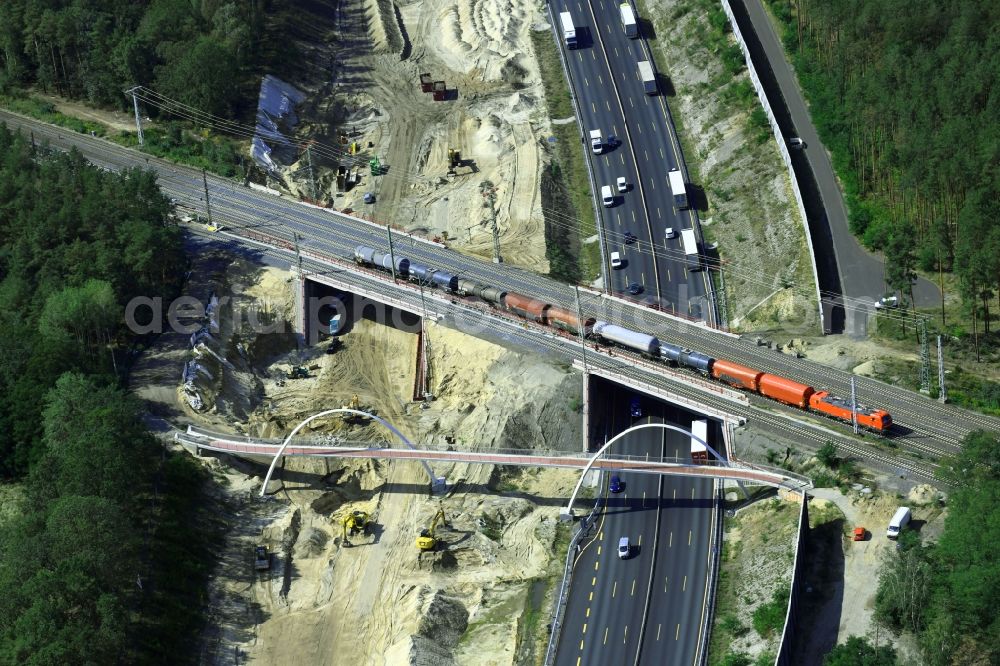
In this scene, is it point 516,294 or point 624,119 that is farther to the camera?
point 624,119

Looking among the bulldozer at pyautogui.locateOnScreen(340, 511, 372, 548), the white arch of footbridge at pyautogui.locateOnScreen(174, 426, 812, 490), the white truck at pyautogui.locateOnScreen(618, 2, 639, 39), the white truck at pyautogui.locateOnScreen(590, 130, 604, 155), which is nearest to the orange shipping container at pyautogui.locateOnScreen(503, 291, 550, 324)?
the white arch of footbridge at pyautogui.locateOnScreen(174, 426, 812, 490)

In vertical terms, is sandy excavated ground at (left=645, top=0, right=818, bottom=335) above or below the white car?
above


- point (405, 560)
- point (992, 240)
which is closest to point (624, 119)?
point (992, 240)

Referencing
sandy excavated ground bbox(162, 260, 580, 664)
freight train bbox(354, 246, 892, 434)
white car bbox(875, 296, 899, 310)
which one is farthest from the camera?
white car bbox(875, 296, 899, 310)

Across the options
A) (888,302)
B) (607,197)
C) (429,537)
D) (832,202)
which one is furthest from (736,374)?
(607,197)

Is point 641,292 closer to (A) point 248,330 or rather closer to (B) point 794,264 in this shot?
(B) point 794,264

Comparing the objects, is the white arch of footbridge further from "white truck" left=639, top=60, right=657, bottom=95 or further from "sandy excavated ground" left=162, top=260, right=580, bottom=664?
"white truck" left=639, top=60, right=657, bottom=95

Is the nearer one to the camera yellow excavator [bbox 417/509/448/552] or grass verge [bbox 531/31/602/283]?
yellow excavator [bbox 417/509/448/552]

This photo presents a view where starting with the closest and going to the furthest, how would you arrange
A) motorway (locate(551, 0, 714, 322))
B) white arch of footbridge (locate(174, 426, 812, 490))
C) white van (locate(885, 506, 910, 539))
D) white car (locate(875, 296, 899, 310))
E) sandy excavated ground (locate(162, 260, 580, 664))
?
white van (locate(885, 506, 910, 539)) < sandy excavated ground (locate(162, 260, 580, 664)) < white arch of footbridge (locate(174, 426, 812, 490)) < white car (locate(875, 296, 899, 310)) < motorway (locate(551, 0, 714, 322))
